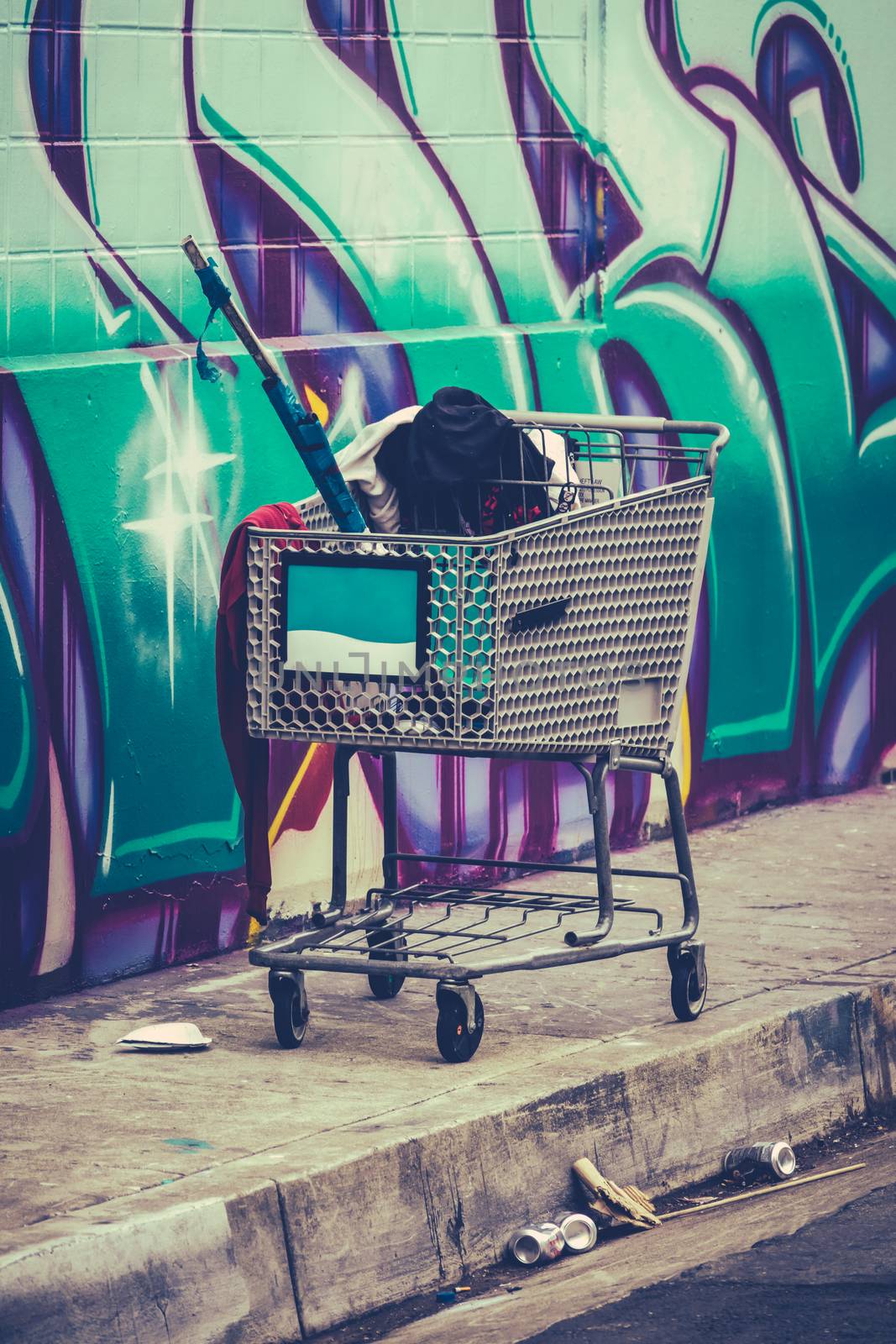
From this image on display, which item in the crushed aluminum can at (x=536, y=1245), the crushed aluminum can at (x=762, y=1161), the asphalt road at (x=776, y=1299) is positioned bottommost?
the crushed aluminum can at (x=762, y=1161)

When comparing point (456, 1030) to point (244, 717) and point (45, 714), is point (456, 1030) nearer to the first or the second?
point (244, 717)

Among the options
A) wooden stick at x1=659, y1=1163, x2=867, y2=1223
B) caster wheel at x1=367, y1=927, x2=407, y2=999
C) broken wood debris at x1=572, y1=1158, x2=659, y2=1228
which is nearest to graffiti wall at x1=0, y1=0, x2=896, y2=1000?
caster wheel at x1=367, y1=927, x2=407, y2=999

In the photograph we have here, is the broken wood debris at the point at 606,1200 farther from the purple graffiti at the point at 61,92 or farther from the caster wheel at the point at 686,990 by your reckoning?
the purple graffiti at the point at 61,92

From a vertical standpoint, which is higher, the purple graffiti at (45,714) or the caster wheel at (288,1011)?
the purple graffiti at (45,714)

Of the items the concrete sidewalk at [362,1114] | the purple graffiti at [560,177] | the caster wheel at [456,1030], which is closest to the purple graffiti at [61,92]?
the purple graffiti at [560,177]

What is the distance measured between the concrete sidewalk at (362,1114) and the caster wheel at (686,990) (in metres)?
0.04

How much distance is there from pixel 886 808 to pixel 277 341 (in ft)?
9.99

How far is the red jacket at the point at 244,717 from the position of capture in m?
5.34

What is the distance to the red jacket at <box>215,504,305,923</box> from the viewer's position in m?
5.34

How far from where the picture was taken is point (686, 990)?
5.61 metres

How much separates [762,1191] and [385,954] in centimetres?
106

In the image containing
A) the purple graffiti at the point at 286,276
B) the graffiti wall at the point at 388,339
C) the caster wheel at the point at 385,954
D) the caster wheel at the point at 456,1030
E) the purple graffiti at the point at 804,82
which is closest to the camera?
the caster wheel at the point at 456,1030

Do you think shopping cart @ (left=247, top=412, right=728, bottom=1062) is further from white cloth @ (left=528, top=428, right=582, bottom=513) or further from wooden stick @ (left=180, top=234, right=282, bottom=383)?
wooden stick @ (left=180, top=234, right=282, bottom=383)

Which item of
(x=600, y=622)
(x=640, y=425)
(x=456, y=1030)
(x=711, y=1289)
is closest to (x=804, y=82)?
(x=640, y=425)
